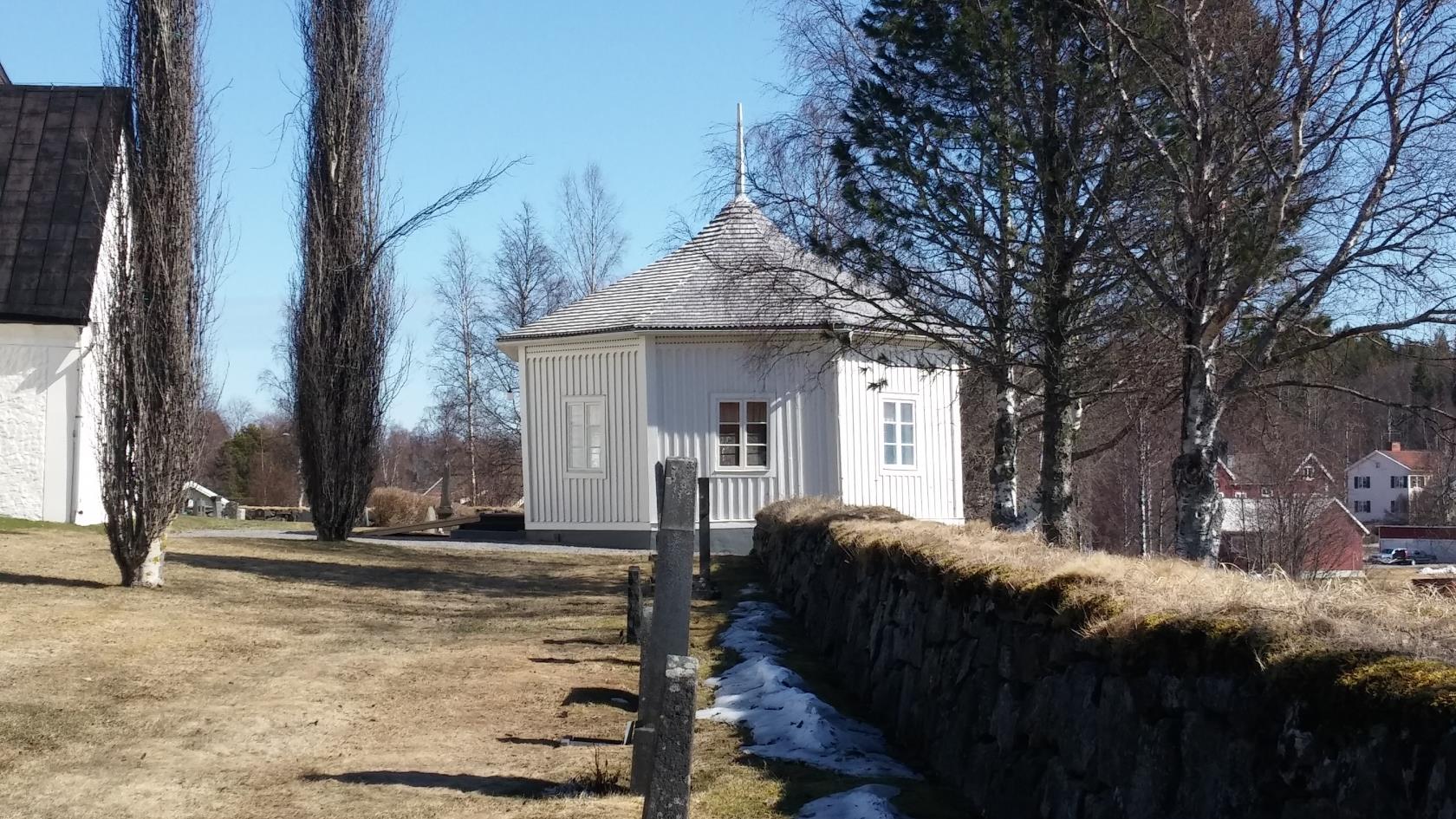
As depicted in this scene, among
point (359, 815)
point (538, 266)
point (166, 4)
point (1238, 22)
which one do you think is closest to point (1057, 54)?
point (1238, 22)

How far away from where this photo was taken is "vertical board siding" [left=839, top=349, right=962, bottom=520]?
2417cm

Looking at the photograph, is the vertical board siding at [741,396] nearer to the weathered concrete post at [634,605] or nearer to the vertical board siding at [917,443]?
the vertical board siding at [917,443]

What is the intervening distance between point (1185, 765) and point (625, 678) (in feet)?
21.3

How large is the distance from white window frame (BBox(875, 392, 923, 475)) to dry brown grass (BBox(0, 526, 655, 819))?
8933mm

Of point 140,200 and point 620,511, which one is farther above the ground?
point 140,200

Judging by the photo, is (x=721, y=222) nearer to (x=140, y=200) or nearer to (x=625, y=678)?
(x=140, y=200)

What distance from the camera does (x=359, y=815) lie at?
636 centimetres

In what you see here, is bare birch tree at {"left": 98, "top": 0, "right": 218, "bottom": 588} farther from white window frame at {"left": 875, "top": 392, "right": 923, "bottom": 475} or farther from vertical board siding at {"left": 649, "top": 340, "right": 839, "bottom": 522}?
white window frame at {"left": 875, "top": 392, "right": 923, "bottom": 475}

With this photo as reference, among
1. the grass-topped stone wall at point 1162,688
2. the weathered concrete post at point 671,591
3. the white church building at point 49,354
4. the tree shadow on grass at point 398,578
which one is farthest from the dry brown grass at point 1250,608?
the white church building at point 49,354

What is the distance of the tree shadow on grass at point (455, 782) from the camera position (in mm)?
6887

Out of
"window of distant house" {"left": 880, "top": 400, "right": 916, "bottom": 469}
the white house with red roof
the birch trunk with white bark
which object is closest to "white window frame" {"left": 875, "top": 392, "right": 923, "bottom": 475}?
"window of distant house" {"left": 880, "top": 400, "right": 916, "bottom": 469}

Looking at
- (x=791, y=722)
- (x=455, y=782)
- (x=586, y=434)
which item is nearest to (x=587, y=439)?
(x=586, y=434)

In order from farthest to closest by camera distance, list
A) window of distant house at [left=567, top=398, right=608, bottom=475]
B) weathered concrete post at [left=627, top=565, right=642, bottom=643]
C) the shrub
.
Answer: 1. the shrub
2. window of distant house at [left=567, top=398, right=608, bottom=475]
3. weathered concrete post at [left=627, top=565, right=642, bottom=643]

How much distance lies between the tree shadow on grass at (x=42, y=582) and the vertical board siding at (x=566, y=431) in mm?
10762
